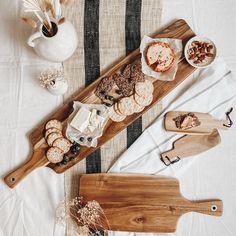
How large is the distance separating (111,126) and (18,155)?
0.31 metres

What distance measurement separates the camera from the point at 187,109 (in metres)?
1.26

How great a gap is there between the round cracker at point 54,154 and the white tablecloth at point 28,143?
0.18 feet

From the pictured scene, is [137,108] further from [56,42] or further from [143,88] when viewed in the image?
[56,42]

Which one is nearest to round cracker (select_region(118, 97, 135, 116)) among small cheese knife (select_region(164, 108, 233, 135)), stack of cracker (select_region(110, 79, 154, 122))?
stack of cracker (select_region(110, 79, 154, 122))

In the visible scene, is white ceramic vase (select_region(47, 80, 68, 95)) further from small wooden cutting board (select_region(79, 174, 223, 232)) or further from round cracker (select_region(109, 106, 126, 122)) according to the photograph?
small wooden cutting board (select_region(79, 174, 223, 232))

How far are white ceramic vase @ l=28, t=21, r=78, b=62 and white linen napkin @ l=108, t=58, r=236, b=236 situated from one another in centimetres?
35

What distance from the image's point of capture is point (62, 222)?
1.26 meters

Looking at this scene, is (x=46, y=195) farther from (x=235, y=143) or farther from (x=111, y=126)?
(x=235, y=143)

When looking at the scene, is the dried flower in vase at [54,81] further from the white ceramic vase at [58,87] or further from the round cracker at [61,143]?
the round cracker at [61,143]

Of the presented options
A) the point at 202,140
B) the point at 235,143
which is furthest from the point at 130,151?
the point at 235,143

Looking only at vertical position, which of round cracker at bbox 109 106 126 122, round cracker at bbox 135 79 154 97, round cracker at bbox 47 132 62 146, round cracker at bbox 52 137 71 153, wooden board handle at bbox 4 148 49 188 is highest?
round cracker at bbox 135 79 154 97

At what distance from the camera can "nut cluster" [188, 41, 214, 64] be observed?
4.04 feet

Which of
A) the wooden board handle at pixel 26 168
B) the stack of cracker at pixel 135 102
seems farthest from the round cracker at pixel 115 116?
the wooden board handle at pixel 26 168

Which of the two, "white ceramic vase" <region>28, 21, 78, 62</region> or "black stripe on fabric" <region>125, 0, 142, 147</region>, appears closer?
"white ceramic vase" <region>28, 21, 78, 62</region>
